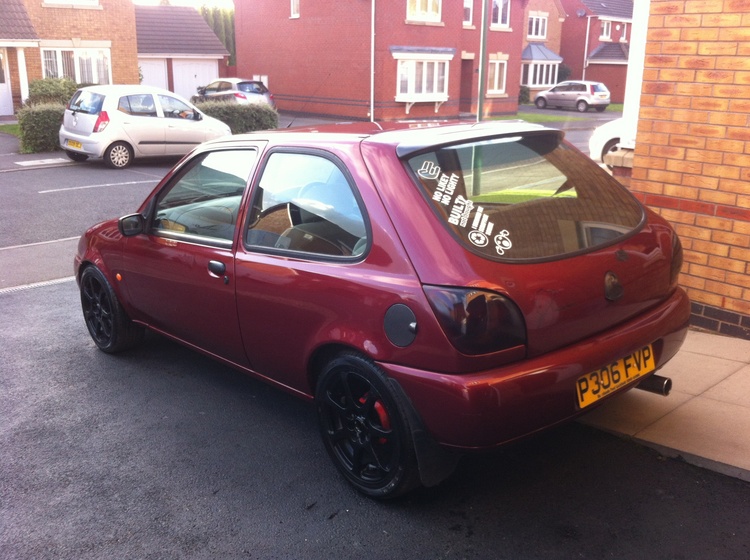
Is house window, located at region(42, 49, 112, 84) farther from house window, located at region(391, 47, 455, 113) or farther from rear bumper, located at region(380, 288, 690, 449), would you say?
rear bumper, located at region(380, 288, 690, 449)

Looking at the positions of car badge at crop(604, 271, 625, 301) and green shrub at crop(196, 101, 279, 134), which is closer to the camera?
car badge at crop(604, 271, 625, 301)

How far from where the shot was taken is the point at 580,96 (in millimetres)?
44156

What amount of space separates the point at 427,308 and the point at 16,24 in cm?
2993

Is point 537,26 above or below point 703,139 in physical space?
above

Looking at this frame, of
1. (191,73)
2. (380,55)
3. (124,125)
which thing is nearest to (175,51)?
(191,73)

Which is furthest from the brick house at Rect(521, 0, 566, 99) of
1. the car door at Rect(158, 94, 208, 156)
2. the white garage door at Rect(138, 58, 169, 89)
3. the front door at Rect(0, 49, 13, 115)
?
the car door at Rect(158, 94, 208, 156)

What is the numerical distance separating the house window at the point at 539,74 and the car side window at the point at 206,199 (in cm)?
4998

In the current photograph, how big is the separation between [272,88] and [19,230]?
106ft

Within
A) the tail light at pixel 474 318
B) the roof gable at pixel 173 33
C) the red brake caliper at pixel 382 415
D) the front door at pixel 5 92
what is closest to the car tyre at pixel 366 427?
the red brake caliper at pixel 382 415

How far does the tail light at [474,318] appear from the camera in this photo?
299 cm

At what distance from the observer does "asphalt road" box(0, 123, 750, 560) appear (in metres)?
3.15

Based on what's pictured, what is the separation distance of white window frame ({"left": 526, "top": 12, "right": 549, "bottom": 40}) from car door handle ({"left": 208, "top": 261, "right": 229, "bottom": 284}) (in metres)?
54.3

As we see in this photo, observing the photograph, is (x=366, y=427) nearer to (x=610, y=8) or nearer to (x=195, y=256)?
(x=195, y=256)

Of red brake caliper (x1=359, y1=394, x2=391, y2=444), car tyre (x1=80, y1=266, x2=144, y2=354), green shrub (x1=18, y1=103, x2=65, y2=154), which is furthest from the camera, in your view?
green shrub (x1=18, y1=103, x2=65, y2=154)
